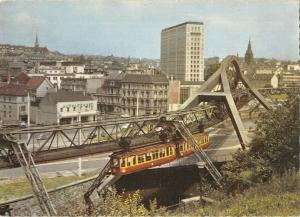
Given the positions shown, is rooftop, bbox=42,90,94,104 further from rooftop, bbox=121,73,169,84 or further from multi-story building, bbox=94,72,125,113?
multi-story building, bbox=94,72,125,113

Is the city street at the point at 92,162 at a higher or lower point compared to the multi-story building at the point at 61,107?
lower

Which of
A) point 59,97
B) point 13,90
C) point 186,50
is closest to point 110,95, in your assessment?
point 59,97

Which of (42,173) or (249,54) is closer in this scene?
(42,173)

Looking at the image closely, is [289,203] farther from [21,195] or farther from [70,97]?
[70,97]

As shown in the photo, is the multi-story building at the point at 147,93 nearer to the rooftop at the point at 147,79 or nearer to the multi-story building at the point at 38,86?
the rooftop at the point at 147,79

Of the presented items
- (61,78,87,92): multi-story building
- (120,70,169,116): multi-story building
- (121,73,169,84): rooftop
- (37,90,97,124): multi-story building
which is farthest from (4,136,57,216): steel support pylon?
(61,78,87,92): multi-story building

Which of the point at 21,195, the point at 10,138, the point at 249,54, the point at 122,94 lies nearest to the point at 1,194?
the point at 21,195

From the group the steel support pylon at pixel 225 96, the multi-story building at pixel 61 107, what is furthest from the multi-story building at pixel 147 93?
the steel support pylon at pixel 225 96
